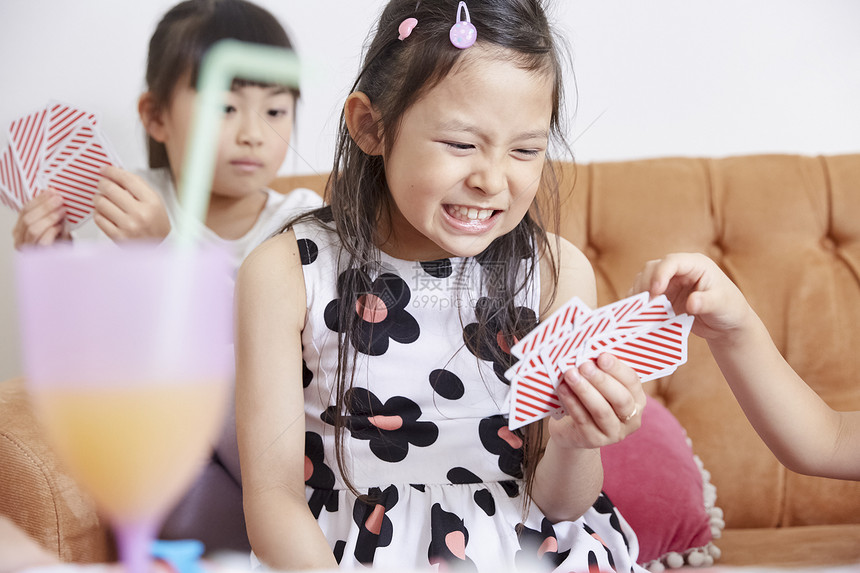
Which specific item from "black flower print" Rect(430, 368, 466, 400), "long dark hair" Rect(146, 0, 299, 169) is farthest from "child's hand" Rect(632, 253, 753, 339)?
"long dark hair" Rect(146, 0, 299, 169)

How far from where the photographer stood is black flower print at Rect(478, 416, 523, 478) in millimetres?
720

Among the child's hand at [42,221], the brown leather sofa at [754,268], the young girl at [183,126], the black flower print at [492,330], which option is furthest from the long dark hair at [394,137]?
the brown leather sofa at [754,268]

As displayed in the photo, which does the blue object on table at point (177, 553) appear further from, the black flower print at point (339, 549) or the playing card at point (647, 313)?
the black flower print at point (339, 549)

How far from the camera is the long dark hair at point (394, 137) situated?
0.57 meters

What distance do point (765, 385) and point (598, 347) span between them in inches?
6.9

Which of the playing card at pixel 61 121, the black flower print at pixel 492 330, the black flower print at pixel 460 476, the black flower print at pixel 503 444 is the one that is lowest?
the black flower print at pixel 460 476

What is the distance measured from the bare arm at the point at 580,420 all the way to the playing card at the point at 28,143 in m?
0.48

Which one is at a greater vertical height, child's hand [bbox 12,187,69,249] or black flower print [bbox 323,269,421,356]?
child's hand [bbox 12,187,69,249]

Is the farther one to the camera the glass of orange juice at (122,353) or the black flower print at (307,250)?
the black flower print at (307,250)

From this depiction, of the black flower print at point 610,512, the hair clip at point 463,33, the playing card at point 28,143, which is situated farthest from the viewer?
the black flower print at point 610,512

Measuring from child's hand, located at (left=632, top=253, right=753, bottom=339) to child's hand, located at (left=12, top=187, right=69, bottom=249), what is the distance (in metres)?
0.47

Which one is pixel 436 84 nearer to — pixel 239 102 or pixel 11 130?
pixel 239 102

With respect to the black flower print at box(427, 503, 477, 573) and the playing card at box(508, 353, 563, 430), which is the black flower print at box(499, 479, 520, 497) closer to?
the black flower print at box(427, 503, 477, 573)

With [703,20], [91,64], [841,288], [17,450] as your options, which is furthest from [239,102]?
[841,288]
